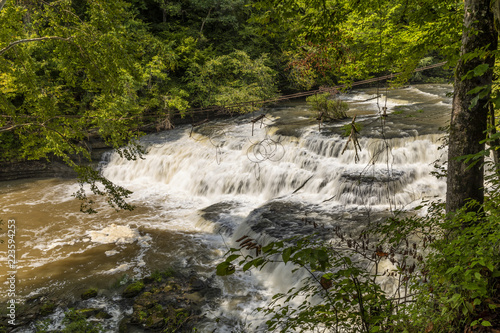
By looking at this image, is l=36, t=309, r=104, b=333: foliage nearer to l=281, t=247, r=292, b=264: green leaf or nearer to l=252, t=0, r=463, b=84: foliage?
l=281, t=247, r=292, b=264: green leaf

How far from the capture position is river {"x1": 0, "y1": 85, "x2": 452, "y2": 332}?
7414mm

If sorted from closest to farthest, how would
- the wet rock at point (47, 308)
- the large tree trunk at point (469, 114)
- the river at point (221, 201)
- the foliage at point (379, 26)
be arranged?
the large tree trunk at point (469, 114) < the foliage at point (379, 26) < the wet rock at point (47, 308) < the river at point (221, 201)

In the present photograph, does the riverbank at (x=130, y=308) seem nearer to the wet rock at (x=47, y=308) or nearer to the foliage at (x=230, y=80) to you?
the wet rock at (x=47, y=308)

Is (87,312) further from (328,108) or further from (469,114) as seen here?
(328,108)

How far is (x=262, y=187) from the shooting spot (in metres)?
11.9

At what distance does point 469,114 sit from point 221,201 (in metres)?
9.24

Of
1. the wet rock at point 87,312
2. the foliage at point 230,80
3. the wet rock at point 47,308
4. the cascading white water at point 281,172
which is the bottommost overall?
the wet rock at point 87,312

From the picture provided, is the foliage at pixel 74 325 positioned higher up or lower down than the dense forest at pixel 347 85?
lower down

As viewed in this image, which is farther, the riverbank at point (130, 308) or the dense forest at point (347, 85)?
the riverbank at point (130, 308)

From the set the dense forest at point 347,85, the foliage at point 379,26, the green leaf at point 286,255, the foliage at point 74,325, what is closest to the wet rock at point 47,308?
the foliage at point 74,325

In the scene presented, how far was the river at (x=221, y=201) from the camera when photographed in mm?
7414

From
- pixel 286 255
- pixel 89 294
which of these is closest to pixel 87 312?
pixel 89 294

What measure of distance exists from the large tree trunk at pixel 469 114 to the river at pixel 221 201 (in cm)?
148

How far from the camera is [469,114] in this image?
3.36m
